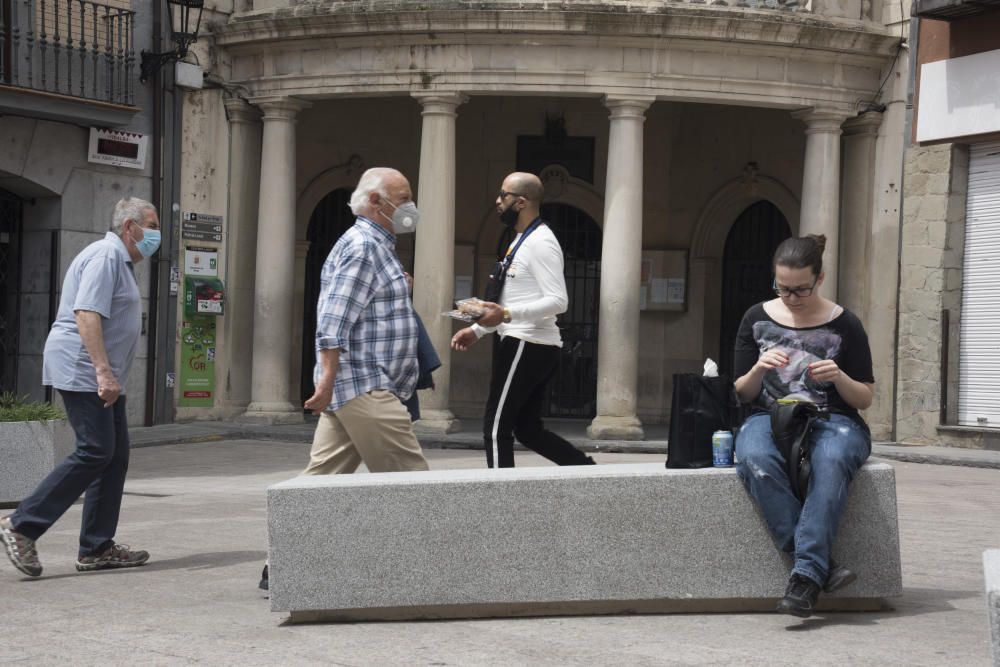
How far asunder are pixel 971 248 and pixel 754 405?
39.8 feet

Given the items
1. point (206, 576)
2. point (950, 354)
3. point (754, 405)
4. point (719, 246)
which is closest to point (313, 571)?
point (206, 576)

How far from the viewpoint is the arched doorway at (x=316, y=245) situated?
22328mm

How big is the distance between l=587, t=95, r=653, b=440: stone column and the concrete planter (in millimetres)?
8923

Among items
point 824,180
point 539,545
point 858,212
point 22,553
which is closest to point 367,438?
point 539,545

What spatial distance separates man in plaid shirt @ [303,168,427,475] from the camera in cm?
661

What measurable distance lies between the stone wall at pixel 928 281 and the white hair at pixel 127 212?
40.3 feet

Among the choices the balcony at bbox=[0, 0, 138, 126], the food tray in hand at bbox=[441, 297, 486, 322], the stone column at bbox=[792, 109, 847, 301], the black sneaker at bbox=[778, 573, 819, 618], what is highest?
the balcony at bbox=[0, 0, 138, 126]

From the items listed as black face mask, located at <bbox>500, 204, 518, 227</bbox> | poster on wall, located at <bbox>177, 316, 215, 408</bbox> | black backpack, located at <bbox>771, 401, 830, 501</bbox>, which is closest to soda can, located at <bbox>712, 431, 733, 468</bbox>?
black backpack, located at <bbox>771, 401, 830, 501</bbox>

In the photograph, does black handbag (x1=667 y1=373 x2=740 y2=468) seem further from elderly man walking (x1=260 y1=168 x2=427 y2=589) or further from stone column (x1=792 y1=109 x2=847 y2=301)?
stone column (x1=792 y1=109 x2=847 y2=301)

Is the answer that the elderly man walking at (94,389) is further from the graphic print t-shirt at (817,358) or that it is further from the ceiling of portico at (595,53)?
the ceiling of portico at (595,53)

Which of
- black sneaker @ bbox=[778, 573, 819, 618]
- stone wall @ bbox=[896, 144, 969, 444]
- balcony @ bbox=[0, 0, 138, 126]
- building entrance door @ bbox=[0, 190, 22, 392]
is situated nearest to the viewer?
black sneaker @ bbox=[778, 573, 819, 618]

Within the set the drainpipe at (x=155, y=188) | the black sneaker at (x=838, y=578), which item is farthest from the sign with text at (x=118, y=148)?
the black sneaker at (x=838, y=578)

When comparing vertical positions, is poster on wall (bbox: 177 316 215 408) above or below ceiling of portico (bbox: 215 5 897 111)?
below

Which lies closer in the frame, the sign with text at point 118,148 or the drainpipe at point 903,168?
the sign with text at point 118,148
